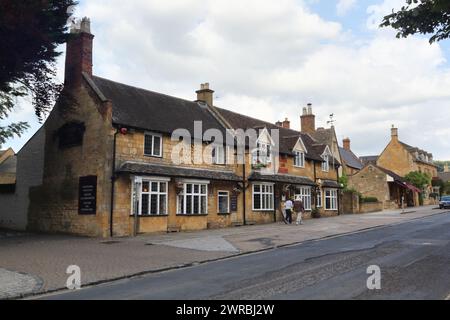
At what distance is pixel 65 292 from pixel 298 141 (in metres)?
28.0

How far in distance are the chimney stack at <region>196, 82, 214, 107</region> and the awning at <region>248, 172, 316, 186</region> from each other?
735 centimetres

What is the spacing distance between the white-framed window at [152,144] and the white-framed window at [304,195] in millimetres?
13735

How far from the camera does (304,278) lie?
1003cm

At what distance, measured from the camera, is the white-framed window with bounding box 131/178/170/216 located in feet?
72.7

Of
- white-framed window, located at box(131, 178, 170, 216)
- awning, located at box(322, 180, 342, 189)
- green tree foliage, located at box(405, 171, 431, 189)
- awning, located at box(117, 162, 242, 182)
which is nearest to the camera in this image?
awning, located at box(117, 162, 242, 182)

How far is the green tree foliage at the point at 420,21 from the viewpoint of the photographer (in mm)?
10781

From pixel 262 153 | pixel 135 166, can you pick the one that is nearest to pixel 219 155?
pixel 262 153

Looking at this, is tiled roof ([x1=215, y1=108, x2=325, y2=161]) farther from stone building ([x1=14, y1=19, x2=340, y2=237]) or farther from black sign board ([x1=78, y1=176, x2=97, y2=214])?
black sign board ([x1=78, y1=176, x2=97, y2=214])

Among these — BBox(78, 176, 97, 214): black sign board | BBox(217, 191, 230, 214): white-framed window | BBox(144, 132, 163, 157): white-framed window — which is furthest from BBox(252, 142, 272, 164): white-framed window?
BBox(78, 176, 97, 214): black sign board

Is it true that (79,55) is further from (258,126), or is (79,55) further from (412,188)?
(412,188)

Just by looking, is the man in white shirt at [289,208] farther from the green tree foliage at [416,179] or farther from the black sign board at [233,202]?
the green tree foliage at [416,179]

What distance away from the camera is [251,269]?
11.8 meters

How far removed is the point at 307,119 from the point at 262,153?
19.2 metres
